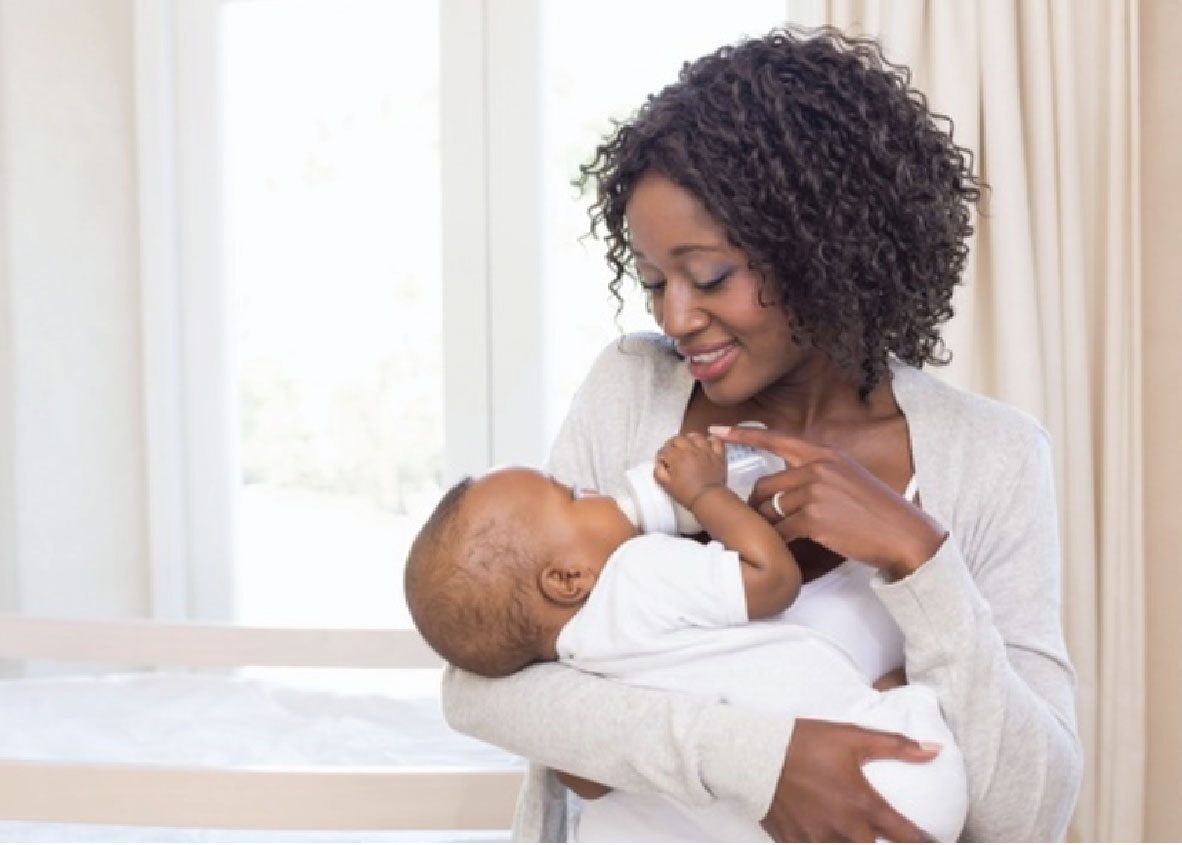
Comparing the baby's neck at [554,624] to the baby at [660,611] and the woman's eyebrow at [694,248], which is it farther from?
the woman's eyebrow at [694,248]

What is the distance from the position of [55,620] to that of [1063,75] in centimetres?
195

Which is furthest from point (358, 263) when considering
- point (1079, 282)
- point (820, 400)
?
point (820, 400)

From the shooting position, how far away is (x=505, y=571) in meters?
1.27

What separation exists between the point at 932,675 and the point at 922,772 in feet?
0.27

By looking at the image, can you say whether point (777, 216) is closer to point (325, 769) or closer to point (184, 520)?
point (325, 769)

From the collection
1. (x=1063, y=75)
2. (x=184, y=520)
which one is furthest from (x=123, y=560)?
(x=1063, y=75)

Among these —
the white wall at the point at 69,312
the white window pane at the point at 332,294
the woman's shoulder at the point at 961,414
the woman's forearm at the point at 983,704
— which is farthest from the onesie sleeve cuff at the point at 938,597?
the white wall at the point at 69,312

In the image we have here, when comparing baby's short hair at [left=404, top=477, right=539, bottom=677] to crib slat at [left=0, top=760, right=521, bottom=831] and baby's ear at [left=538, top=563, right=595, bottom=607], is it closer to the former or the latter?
baby's ear at [left=538, top=563, right=595, bottom=607]

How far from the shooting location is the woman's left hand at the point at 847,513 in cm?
120

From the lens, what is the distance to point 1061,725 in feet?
4.17

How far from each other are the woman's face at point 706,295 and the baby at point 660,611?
0.31ft

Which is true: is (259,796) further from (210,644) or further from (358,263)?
(358,263)

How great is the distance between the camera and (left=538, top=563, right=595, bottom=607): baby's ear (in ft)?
4.18

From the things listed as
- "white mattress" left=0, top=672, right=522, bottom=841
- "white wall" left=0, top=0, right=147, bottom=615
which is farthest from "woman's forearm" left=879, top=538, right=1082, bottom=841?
"white wall" left=0, top=0, right=147, bottom=615
